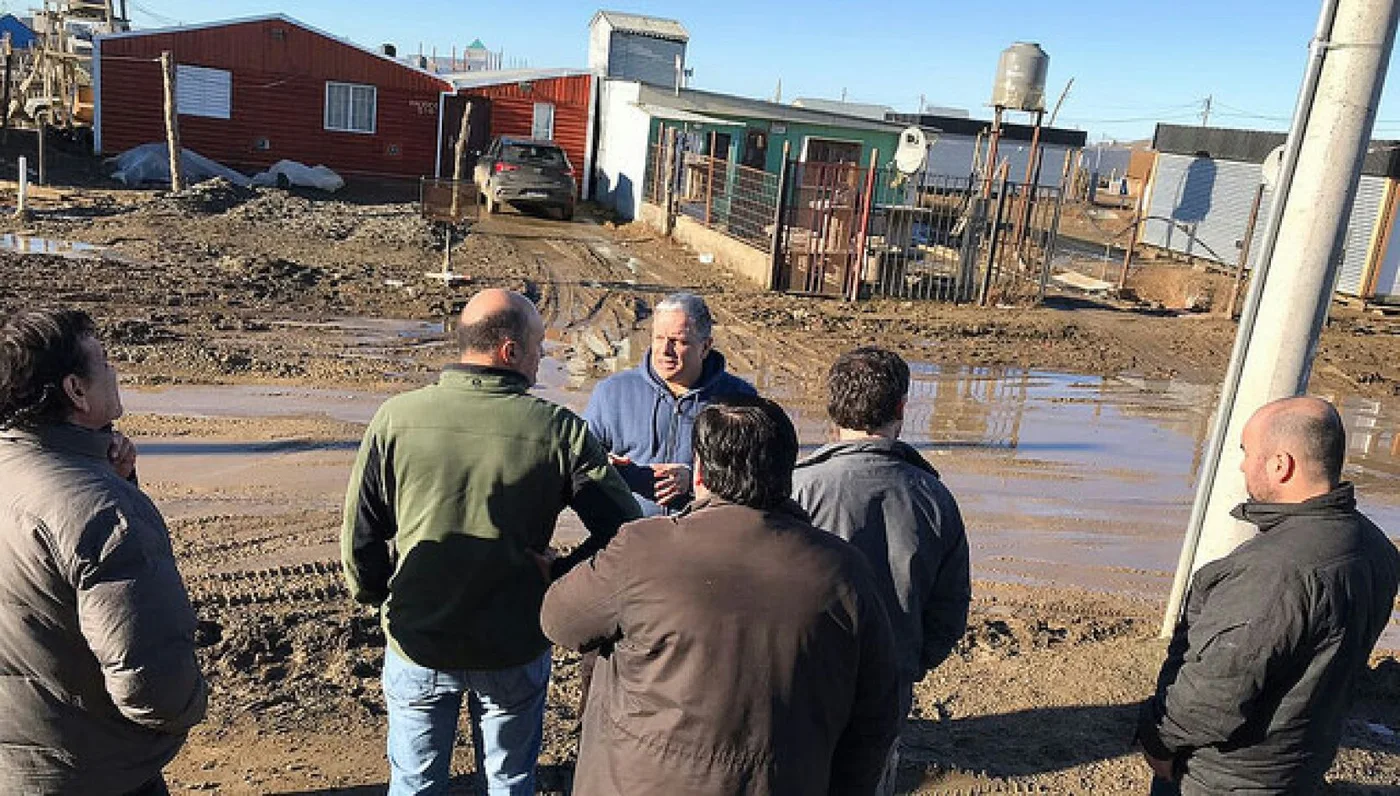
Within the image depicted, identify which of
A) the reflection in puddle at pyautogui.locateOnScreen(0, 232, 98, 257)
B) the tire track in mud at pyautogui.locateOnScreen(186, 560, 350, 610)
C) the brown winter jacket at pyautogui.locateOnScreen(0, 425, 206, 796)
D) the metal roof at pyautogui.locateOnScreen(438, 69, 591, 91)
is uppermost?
the metal roof at pyautogui.locateOnScreen(438, 69, 591, 91)

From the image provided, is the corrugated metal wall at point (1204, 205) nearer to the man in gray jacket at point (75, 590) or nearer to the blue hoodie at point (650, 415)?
the blue hoodie at point (650, 415)

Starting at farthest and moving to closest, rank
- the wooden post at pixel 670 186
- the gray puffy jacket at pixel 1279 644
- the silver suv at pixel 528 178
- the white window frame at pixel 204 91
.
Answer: the white window frame at pixel 204 91 < the silver suv at pixel 528 178 < the wooden post at pixel 670 186 < the gray puffy jacket at pixel 1279 644

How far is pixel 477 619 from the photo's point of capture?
→ 2783 mm

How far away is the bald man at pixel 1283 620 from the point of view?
2.50 meters

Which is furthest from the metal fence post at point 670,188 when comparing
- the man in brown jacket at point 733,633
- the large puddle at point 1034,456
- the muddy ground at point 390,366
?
the man in brown jacket at point 733,633

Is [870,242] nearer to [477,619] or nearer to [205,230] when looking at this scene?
[205,230]

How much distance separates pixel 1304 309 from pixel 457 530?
358 cm

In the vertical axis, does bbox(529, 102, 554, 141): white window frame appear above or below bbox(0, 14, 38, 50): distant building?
below

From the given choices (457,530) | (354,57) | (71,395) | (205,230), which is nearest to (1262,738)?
(457,530)

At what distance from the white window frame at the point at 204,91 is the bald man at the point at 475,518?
2650 centimetres

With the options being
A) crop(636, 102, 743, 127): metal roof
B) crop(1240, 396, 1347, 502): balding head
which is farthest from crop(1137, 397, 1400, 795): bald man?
crop(636, 102, 743, 127): metal roof

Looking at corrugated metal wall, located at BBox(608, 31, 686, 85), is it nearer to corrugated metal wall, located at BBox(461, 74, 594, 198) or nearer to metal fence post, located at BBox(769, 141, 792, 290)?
corrugated metal wall, located at BBox(461, 74, 594, 198)

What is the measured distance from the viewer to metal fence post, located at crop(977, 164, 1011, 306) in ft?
49.1

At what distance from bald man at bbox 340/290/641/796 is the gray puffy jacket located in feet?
4.98
